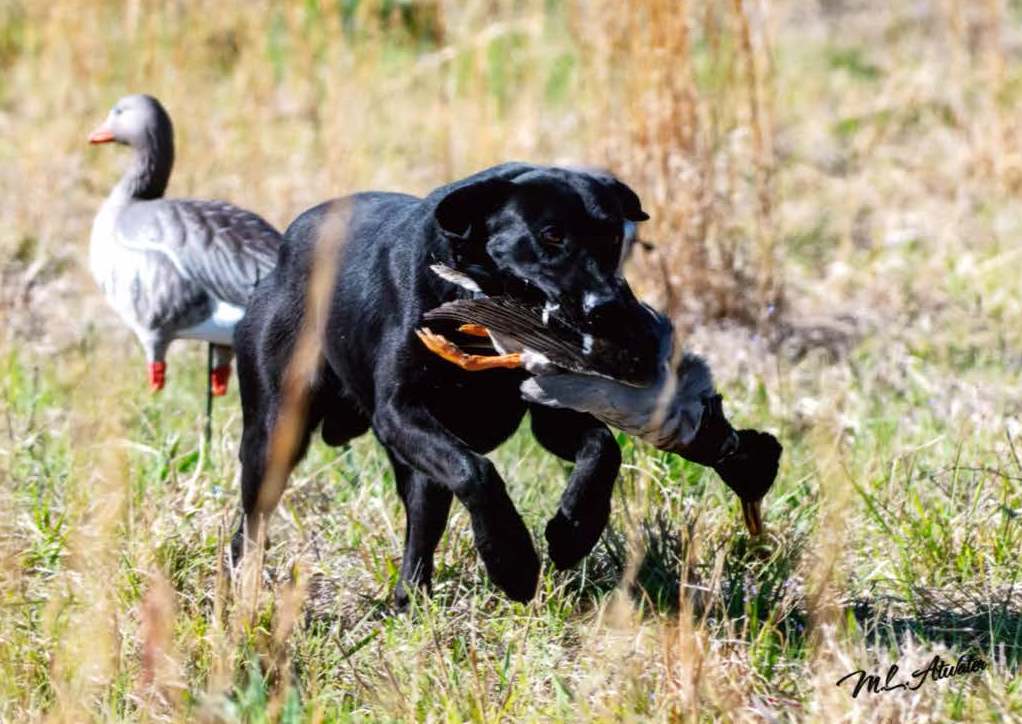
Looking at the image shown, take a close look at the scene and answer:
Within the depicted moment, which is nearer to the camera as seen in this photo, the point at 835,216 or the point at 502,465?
the point at 502,465

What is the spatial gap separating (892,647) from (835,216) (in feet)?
15.7

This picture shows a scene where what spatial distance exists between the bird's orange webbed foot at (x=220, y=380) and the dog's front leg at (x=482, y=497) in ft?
7.31

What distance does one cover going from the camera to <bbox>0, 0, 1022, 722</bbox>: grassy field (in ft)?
10.4

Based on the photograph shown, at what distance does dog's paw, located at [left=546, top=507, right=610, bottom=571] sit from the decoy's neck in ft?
10.6

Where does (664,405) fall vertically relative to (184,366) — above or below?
above

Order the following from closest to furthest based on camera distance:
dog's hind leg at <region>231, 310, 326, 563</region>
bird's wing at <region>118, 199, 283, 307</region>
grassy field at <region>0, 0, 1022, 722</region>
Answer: grassy field at <region>0, 0, 1022, 722</region>, dog's hind leg at <region>231, 310, 326, 563</region>, bird's wing at <region>118, 199, 283, 307</region>

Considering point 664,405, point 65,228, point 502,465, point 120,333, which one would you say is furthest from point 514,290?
point 65,228

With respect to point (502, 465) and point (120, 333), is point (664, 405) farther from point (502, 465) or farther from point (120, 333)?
point (120, 333)

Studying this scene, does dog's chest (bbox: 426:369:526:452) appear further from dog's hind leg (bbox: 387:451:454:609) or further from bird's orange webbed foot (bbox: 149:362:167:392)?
bird's orange webbed foot (bbox: 149:362:167:392)

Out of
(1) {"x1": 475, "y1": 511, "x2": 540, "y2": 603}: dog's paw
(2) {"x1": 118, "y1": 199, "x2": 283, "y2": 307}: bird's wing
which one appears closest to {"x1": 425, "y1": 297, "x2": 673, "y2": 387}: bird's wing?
(1) {"x1": 475, "y1": 511, "x2": 540, "y2": 603}: dog's paw

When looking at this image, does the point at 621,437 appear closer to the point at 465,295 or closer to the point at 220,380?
the point at 465,295

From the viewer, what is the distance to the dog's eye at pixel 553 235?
3.29 meters

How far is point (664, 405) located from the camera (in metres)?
2.93
